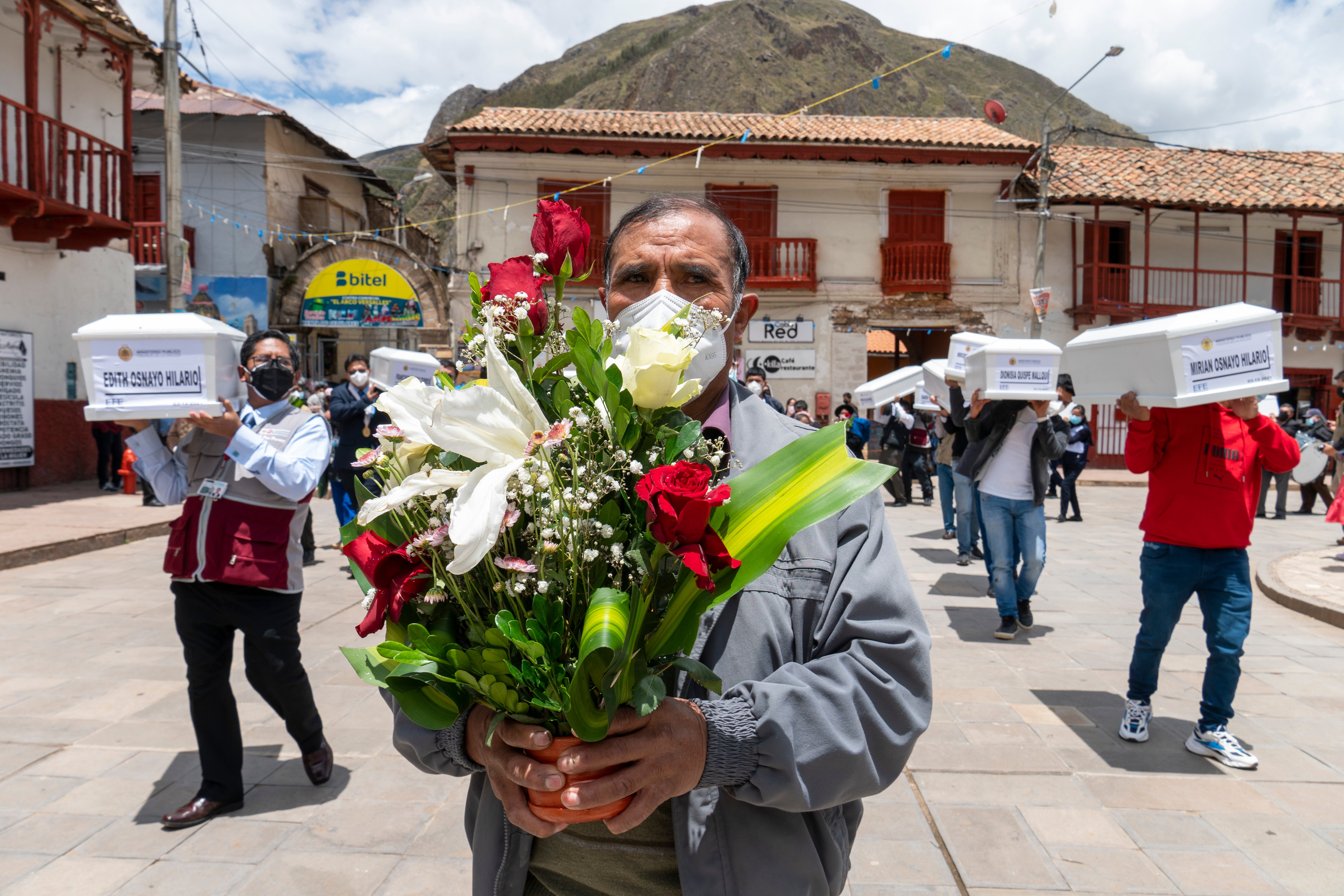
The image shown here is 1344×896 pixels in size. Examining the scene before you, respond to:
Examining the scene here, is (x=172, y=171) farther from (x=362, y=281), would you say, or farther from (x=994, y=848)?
(x=994, y=848)

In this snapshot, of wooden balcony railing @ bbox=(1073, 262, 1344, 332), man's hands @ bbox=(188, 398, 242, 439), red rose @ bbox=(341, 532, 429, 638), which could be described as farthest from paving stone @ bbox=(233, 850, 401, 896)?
wooden balcony railing @ bbox=(1073, 262, 1344, 332)

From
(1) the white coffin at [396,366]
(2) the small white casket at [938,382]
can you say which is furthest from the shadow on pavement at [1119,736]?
(1) the white coffin at [396,366]

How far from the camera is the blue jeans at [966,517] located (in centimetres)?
Answer: 902

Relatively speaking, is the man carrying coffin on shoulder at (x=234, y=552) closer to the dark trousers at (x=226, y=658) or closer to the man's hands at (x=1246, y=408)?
the dark trousers at (x=226, y=658)

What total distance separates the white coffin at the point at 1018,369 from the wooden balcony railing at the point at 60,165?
39.8 feet

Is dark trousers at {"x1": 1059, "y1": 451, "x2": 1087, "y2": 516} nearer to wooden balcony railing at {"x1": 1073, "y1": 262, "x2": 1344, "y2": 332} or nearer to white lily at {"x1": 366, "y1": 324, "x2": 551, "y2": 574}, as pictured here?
wooden balcony railing at {"x1": 1073, "y1": 262, "x2": 1344, "y2": 332}

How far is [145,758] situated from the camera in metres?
3.97

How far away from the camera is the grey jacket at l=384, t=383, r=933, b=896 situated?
1197 millimetres

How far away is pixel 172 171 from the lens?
41.6ft

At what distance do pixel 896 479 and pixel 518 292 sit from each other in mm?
13572

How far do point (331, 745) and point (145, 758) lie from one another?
2.58ft

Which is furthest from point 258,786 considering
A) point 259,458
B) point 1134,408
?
point 1134,408

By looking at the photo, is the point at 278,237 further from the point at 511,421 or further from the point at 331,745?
the point at 511,421

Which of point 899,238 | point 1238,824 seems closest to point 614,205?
point 899,238
